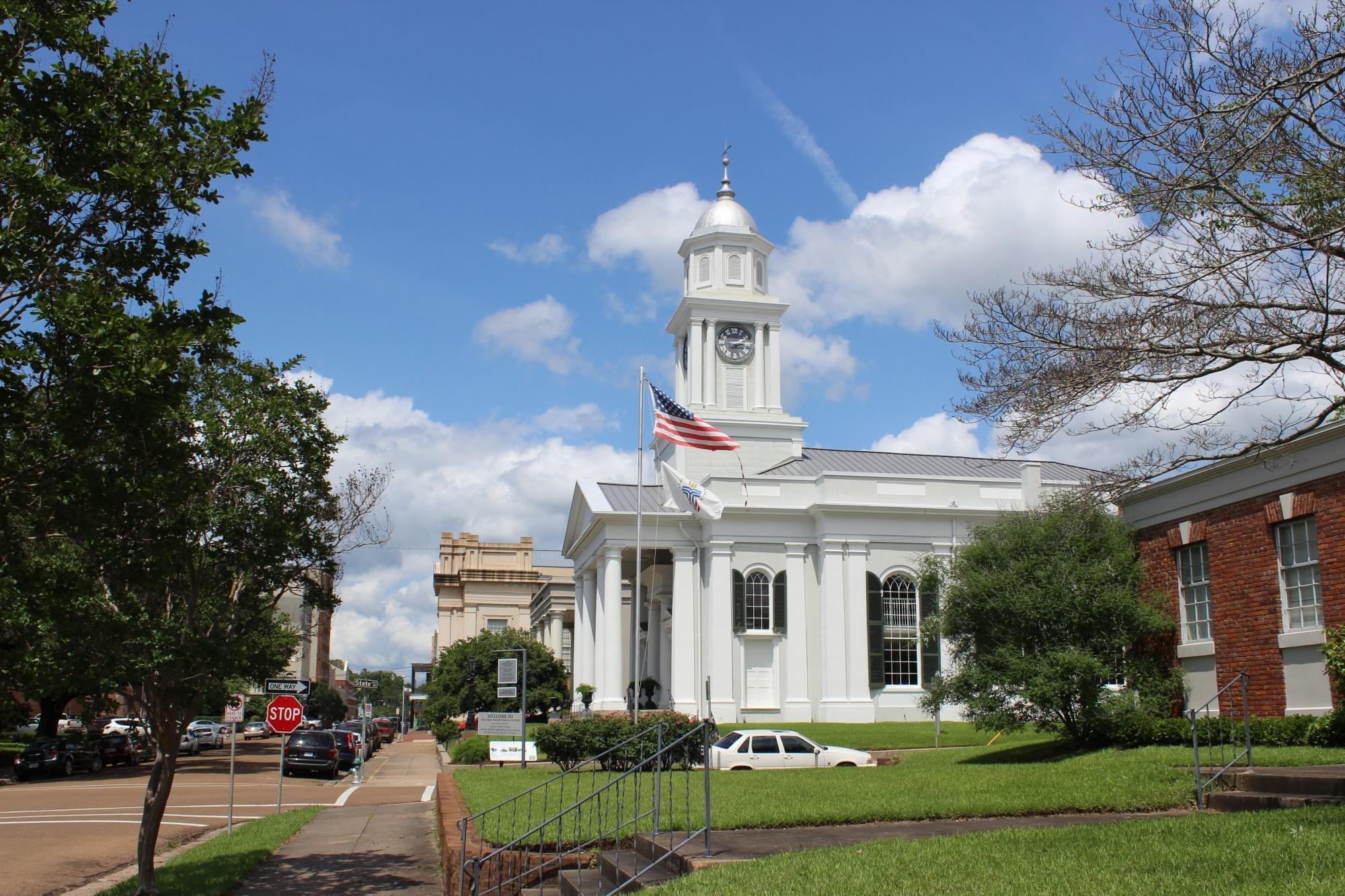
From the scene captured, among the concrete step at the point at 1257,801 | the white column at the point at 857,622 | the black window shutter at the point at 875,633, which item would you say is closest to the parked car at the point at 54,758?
the white column at the point at 857,622

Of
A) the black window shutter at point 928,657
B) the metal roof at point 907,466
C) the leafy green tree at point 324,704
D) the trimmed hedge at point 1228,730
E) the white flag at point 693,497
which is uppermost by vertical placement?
the metal roof at point 907,466

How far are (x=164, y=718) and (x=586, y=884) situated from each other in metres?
6.05

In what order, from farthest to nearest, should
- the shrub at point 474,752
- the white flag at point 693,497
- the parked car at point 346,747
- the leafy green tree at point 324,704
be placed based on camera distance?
1. the leafy green tree at point 324,704
2. the parked car at point 346,747
3. the white flag at point 693,497
4. the shrub at point 474,752

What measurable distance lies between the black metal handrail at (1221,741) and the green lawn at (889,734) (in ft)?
41.4

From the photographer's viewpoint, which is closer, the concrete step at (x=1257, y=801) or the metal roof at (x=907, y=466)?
the concrete step at (x=1257, y=801)

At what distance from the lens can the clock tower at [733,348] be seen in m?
54.9

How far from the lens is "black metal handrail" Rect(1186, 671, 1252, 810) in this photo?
14.2 meters

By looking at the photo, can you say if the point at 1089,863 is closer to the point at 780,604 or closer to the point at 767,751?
the point at 767,751

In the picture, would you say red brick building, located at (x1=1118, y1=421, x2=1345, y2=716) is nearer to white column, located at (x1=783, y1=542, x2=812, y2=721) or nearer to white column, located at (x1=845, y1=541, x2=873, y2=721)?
Result: white column, located at (x1=845, y1=541, x2=873, y2=721)

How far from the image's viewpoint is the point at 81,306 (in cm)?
871

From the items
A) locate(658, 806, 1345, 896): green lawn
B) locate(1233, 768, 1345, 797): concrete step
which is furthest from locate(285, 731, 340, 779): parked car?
locate(658, 806, 1345, 896): green lawn

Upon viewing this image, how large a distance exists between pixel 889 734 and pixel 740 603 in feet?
31.6

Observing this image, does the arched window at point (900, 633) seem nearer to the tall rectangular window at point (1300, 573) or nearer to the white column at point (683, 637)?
the white column at point (683, 637)

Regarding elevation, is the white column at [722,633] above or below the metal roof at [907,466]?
below
